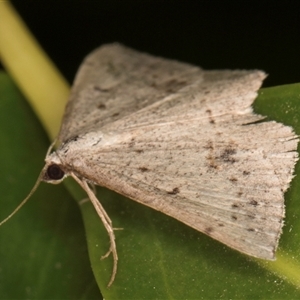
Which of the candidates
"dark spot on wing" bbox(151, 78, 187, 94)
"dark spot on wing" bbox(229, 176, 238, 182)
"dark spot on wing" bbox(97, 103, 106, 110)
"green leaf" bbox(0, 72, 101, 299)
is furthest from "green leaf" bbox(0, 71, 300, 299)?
"dark spot on wing" bbox(151, 78, 187, 94)

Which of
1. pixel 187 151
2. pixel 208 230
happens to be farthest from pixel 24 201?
pixel 208 230

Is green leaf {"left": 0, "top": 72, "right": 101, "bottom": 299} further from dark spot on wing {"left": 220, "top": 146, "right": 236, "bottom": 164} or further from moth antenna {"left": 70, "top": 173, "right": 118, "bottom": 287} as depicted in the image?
dark spot on wing {"left": 220, "top": 146, "right": 236, "bottom": 164}

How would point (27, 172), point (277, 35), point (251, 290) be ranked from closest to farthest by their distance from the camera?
point (251, 290) < point (27, 172) < point (277, 35)

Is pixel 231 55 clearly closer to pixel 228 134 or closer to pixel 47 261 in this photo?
pixel 228 134

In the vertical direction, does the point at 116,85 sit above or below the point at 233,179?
above

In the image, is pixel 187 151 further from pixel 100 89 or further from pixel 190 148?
pixel 100 89

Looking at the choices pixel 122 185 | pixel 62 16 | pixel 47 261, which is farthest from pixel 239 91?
pixel 62 16
